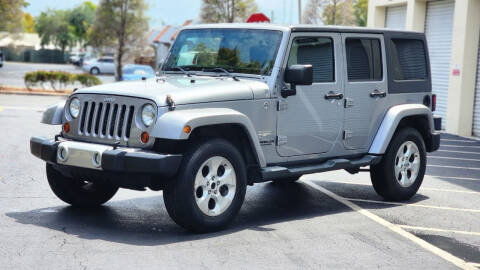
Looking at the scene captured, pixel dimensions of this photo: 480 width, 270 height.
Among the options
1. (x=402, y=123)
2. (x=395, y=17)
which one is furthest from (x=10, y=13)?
(x=402, y=123)

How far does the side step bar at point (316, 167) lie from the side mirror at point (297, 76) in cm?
78

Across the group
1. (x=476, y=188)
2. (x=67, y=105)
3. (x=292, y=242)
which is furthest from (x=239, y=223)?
(x=476, y=188)

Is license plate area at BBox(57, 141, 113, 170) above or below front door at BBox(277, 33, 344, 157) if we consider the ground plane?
below

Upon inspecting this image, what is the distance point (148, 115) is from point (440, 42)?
17446mm

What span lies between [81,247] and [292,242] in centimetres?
187

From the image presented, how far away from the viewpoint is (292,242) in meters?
7.03

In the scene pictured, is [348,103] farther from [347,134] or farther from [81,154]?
[81,154]

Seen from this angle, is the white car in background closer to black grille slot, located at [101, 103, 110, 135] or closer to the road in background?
the road in background

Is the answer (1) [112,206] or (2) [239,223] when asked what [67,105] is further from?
(2) [239,223]

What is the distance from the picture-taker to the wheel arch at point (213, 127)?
6746 millimetres

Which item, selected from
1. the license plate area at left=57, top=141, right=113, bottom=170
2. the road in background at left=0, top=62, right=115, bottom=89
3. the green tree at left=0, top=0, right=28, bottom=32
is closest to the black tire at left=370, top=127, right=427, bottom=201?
the license plate area at left=57, top=141, right=113, bottom=170

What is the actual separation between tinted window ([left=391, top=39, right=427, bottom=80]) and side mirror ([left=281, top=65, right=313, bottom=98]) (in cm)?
204

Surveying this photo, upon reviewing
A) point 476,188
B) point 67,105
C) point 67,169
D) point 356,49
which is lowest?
point 476,188

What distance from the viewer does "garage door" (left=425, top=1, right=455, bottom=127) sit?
22328 mm
